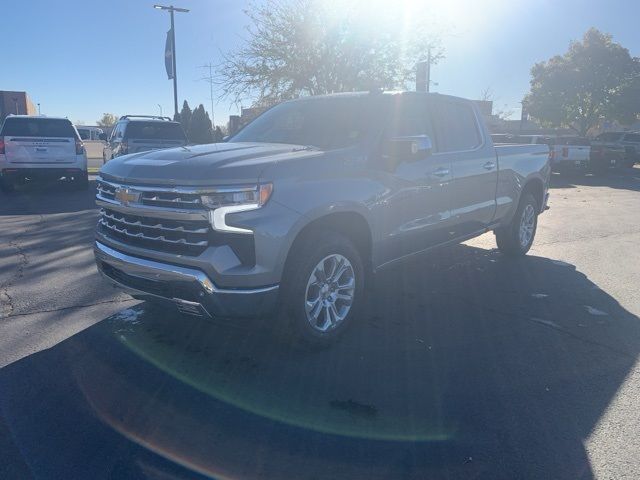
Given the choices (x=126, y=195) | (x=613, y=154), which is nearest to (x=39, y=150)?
(x=126, y=195)

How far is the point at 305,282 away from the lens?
4000mm

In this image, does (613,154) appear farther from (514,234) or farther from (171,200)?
(171,200)

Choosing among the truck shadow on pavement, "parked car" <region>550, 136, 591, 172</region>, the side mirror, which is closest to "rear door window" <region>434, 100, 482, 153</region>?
the side mirror

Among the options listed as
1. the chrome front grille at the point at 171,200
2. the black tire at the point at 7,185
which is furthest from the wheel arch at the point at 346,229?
the black tire at the point at 7,185

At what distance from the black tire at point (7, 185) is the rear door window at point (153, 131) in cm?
290

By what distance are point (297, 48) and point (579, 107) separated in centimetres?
2563

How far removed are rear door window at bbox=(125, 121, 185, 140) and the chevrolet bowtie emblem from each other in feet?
35.2

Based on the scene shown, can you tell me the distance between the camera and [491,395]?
3707 millimetres

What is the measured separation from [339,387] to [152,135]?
12.1 meters

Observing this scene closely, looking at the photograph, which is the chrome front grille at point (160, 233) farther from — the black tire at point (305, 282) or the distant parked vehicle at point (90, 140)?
the distant parked vehicle at point (90, 140)

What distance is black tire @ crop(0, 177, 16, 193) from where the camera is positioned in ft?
42.5

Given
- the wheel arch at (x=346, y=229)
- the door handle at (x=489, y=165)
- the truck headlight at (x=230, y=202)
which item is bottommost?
the wheel arch at (x=346, y=229)

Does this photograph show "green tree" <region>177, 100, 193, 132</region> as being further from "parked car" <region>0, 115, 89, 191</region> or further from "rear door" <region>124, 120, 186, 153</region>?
"parked car" <region>0, 115, 89, 191</region>

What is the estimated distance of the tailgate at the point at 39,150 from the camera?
12.5 meters
